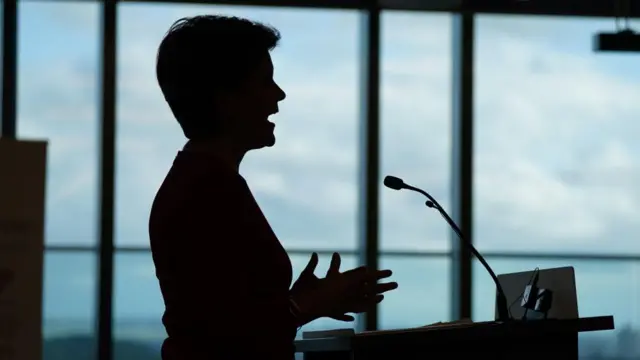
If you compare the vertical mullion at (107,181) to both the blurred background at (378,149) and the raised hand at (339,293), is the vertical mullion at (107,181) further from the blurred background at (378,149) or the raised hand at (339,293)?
the raised hand at (339,293)

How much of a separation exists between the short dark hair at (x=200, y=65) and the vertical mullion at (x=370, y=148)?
14.7ft

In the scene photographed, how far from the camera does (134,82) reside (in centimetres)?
631

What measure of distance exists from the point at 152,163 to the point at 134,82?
1.60 feet

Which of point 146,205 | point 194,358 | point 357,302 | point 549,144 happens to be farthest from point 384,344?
point 549,144

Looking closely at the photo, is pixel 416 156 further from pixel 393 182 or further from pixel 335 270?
pixel 335 270

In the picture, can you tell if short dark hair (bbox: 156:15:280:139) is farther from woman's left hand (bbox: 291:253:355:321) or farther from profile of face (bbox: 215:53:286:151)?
woman's left hand (bbox: 291:253:355:321)

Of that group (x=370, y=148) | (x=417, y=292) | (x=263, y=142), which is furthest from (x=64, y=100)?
(x=263, y=142)

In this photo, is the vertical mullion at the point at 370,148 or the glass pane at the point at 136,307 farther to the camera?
the vertical mullion at the point at 370,148

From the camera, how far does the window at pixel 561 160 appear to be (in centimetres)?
660

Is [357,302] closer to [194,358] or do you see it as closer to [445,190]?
[194,358]

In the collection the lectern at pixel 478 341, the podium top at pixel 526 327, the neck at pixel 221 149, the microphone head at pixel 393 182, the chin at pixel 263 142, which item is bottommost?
the lectern at pixel 478 341

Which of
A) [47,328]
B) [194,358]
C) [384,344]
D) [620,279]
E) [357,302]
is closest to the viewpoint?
[194,358]

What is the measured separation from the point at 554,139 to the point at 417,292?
1.27m

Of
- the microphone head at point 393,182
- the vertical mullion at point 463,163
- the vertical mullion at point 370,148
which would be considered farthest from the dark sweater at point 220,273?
the vertical mullion at point 463,163
